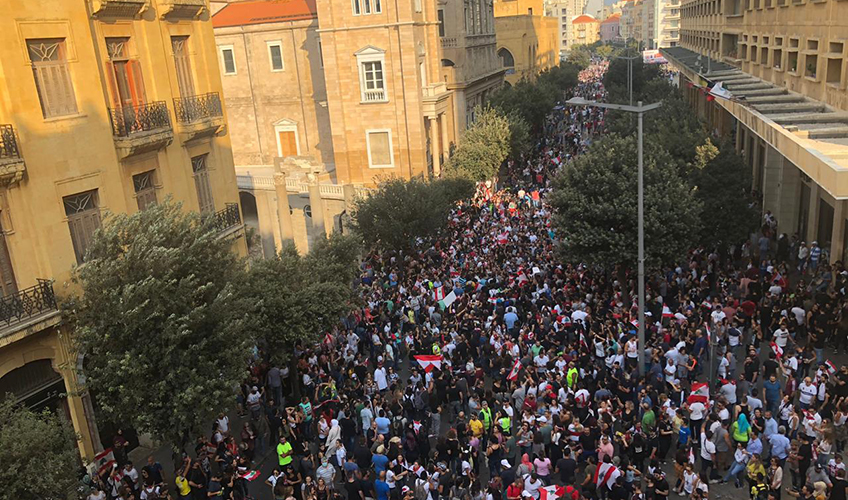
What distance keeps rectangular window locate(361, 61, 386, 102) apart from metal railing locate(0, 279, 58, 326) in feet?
99.7

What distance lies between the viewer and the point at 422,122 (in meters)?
42.9

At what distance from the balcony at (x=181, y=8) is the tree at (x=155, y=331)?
6342mm

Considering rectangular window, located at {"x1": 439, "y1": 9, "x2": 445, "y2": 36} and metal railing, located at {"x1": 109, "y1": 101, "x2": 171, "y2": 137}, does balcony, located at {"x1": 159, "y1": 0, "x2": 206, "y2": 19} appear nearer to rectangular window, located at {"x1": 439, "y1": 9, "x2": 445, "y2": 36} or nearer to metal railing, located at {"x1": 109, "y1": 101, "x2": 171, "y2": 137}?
metal railing, located at {"x1": 109, "y1": 101, "x2": 171, "y2": 137}

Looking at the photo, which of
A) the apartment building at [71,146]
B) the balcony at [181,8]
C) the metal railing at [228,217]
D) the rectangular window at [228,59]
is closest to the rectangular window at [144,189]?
the apartment building at [71,146]

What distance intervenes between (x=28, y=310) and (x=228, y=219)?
23.5 ft

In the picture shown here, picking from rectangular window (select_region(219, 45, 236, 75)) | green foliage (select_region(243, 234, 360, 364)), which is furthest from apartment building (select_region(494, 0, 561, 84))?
green foliage (select_region(243, 234, 360, 364))

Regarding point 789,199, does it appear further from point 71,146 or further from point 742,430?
point 71,146

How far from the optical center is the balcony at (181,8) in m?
17.8

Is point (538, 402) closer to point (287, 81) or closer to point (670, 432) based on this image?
point (670, 432)

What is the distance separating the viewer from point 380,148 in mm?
44094

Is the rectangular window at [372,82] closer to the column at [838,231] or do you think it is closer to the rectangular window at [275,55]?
the rectangular window at [275,55]

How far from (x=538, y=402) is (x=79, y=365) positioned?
33.3 feet

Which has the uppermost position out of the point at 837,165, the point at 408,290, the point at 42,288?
the point at 837,165

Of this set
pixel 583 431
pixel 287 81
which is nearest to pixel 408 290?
pixel 583 431
